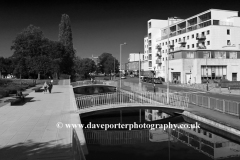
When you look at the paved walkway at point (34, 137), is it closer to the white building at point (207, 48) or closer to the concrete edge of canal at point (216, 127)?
the concrete edge of canal at point (216, 127)

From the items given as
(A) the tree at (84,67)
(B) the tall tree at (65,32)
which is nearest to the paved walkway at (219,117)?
(B) the tall tree at (65,32)

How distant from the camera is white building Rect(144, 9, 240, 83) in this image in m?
47.3

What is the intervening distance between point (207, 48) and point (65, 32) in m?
42.5

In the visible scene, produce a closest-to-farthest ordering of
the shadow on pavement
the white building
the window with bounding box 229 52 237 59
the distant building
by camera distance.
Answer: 1. the shadow on pavement
2. the white building
3. the window with bounding box 229 52 237 59
4. the distant building

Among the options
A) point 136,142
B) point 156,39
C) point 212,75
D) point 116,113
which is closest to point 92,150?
point 136,142

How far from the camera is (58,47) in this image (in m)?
53.6

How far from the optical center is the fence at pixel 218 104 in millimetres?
14786

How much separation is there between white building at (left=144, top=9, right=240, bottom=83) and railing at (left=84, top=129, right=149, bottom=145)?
3170cm

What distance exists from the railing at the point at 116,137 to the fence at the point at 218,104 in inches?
225

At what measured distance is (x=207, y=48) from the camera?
52.7 metres

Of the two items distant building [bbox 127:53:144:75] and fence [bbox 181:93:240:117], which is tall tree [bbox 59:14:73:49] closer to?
distant building [bbox 127:53:144:75]

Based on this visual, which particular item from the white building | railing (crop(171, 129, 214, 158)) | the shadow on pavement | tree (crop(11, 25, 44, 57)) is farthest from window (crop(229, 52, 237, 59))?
the shadow on pavement

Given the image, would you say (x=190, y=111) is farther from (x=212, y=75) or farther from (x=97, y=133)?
(x=212, y=75)

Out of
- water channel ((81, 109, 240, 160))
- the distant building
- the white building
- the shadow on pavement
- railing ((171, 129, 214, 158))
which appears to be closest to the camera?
the shadow on pavement
